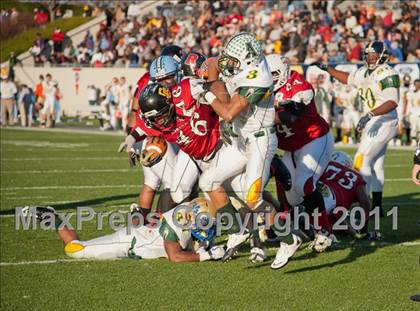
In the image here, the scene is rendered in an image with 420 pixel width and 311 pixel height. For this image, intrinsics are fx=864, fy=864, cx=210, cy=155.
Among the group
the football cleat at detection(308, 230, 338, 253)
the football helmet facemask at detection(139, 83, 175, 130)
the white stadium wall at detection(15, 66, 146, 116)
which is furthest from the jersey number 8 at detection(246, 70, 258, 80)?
the white stadium wall at detection(15, 66, 146, 116)

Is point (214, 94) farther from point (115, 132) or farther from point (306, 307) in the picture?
point (115, 132)

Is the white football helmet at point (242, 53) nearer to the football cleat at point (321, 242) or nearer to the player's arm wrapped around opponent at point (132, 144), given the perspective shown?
the player's arm wrapped around opponent at point (132, 144)

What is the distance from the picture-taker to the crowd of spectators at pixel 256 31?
72.8 feet

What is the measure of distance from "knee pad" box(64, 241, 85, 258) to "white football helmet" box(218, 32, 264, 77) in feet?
6.23

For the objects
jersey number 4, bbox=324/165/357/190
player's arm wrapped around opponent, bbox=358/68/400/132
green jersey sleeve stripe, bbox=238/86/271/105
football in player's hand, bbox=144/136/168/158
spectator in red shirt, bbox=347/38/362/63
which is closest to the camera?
green jersey sleeve stripe, bbox=238/86/271/105

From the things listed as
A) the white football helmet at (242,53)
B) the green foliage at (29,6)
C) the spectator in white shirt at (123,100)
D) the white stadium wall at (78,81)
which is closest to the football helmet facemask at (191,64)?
the white football helmet at (242,53)

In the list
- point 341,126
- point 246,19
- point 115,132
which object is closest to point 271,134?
point 341,126

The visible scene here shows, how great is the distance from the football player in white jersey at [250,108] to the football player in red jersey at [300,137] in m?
0.61

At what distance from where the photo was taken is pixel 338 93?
1989 cm

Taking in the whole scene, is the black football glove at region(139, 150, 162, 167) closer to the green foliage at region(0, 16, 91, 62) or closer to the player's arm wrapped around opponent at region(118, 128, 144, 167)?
the player's arm wrapped around opponent at region(118, 128, 144, 167)

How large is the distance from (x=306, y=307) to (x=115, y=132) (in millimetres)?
17490

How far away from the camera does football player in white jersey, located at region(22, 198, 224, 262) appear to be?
6652mm

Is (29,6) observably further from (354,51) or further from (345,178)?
(345,178)

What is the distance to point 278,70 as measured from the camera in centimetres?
718
